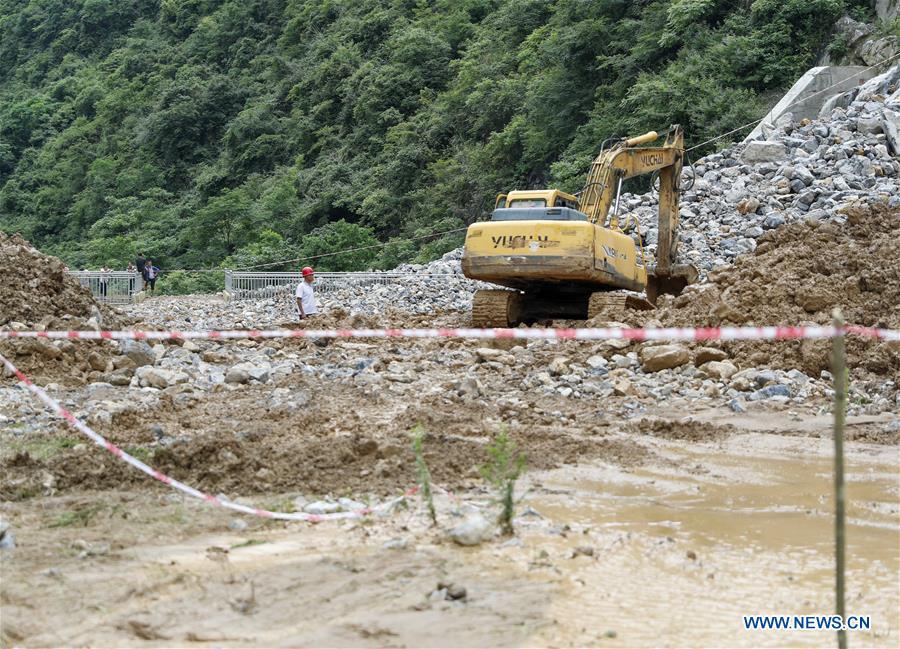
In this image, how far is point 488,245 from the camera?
13305 millimetres

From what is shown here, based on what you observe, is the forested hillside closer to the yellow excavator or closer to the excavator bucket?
the excavator bucket

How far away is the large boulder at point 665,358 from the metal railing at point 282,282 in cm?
1270

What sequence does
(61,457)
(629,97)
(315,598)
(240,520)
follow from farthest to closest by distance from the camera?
1. (629,97)
2. (61,457)
3. (240,520)
4. (315,598)

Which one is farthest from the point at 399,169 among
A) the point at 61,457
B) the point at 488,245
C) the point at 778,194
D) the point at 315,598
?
the point at 315,598

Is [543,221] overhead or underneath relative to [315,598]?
overhead

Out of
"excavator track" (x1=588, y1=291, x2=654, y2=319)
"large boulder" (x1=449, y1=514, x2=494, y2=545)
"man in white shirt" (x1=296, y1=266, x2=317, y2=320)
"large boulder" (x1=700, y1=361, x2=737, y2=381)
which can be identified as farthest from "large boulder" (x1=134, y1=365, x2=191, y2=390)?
"large boulder" (x1=449, y1=514, x2=494, y2=545)

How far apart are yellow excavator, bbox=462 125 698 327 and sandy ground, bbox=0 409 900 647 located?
6.53 metres

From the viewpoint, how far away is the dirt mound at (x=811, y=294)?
32.4 ft

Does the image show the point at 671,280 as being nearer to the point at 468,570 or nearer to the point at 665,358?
the point at 665,358

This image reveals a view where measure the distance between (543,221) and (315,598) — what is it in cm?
925

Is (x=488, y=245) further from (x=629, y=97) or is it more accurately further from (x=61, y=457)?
(x=629, y=97)

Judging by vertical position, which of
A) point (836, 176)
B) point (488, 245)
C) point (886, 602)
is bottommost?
point (886, 602)

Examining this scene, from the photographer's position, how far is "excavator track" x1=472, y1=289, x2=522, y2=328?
1439 cm

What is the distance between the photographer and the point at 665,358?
10.2 meters
